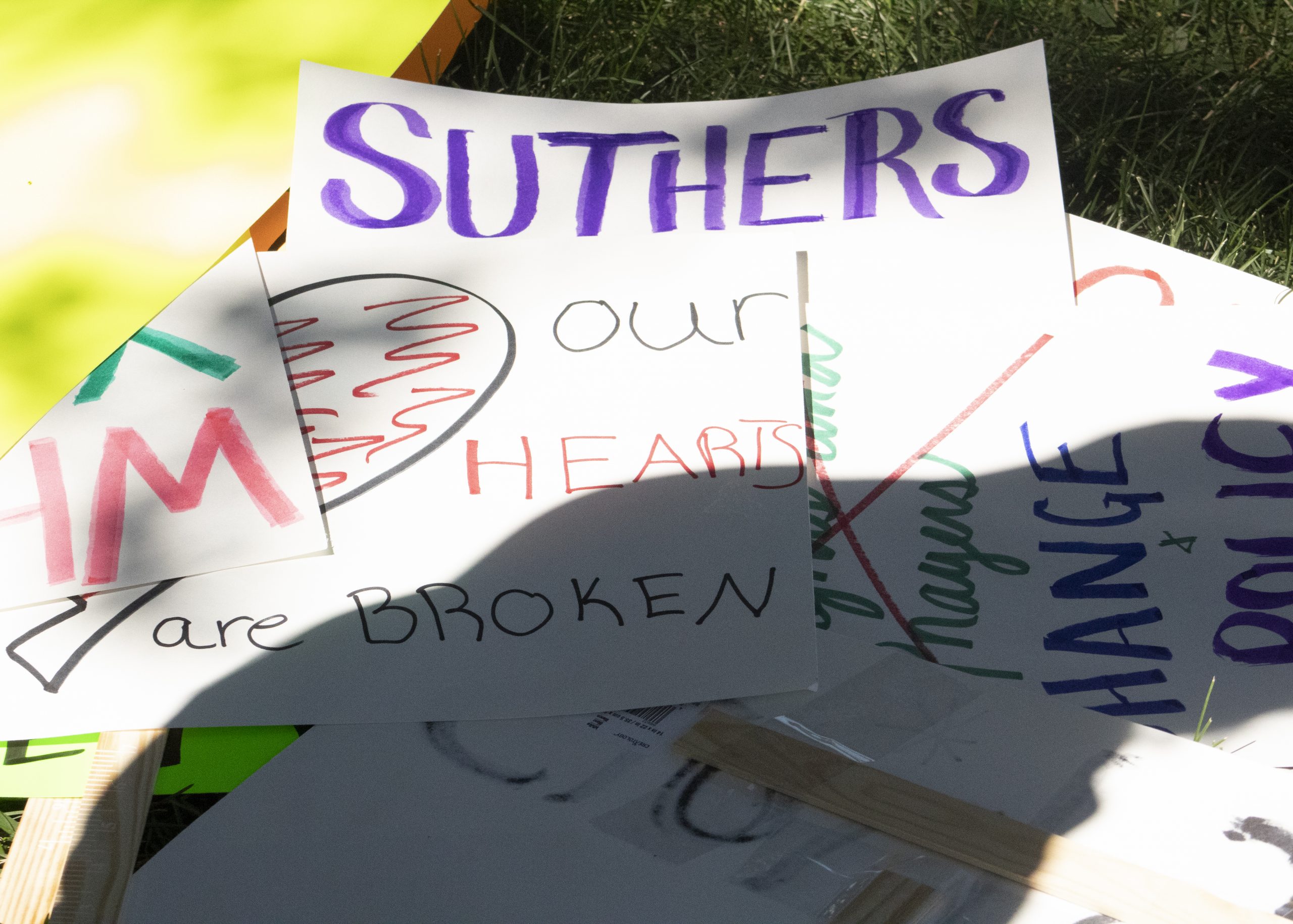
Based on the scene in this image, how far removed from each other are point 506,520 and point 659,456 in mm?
132

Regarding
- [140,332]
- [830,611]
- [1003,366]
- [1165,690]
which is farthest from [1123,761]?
[140,332]

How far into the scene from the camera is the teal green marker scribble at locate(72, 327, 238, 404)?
3.09ft

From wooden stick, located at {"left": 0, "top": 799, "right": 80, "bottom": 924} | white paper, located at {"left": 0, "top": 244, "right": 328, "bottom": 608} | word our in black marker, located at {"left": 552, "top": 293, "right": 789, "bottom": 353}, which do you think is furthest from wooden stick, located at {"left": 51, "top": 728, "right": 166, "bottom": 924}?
word our in black marker, located at {"left": 552, "top": 293, "right": 789, "bottom": 353}

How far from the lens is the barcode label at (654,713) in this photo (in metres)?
0.77

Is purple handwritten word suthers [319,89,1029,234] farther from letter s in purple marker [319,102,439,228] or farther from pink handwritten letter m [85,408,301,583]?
pink handwritten letter m [85,408,301,583]

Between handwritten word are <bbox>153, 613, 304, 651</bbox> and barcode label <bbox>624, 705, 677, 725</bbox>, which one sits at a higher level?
handwritten word are <bbox>153, 613, 304, 651</bbox>

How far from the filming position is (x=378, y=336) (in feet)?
3.22

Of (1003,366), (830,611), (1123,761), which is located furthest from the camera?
(1003,366)

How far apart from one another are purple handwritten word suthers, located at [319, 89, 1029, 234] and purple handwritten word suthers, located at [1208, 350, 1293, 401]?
24cm

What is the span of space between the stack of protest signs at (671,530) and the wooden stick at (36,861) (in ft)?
0.06

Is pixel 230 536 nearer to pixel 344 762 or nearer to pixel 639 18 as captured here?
pixel 344 762

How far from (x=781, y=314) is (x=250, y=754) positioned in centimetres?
55

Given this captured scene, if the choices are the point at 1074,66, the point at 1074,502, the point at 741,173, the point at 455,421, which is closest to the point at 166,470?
the point at 455,421

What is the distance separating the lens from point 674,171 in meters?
1.11
